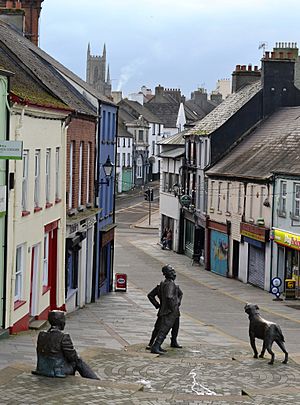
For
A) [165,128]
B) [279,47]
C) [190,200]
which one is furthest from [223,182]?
[165,128]

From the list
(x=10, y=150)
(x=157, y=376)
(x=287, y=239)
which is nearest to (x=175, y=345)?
(x=157, y=376)

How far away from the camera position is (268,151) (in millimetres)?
45094

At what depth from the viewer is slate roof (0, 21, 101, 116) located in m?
26.7

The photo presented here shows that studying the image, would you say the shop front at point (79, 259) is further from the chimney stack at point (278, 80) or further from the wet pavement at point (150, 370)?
the chimney stack at point (278, 80)

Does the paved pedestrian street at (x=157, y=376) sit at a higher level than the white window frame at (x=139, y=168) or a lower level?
lower

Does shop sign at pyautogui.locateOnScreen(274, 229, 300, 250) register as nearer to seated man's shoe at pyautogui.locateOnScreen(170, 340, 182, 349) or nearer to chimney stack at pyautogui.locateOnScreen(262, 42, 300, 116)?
chimney stack at pyautogui.locateOnScreen(262, 42, 300, 116)

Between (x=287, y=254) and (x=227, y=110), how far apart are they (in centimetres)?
1624

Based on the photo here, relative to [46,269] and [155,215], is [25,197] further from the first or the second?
[155,215]

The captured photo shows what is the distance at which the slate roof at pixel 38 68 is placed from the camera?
2673 centimetres

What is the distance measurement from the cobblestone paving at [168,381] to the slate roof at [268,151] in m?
22.5

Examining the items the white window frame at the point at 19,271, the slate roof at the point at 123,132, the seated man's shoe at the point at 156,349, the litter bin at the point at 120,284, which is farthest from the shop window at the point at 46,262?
the slate roof at the point at 123,132

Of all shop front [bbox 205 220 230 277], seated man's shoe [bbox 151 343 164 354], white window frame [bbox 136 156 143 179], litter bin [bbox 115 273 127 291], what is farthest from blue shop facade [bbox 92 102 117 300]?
white window frame [bbox 136 156 143 179]

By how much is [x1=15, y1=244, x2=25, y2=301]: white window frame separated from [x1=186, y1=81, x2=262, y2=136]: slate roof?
3261cm

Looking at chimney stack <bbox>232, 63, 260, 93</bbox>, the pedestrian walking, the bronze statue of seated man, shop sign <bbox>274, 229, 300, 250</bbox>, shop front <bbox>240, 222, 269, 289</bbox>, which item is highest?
chimney stack <bbox>232, 63, 260, 93</bbox>
